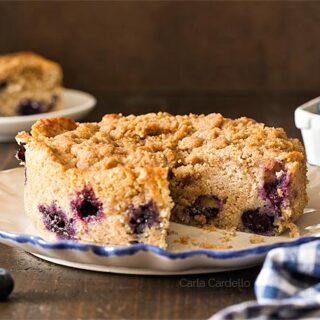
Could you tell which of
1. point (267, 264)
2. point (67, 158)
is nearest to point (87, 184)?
point (67, 158)

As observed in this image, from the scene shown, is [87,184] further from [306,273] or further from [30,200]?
[306,273]

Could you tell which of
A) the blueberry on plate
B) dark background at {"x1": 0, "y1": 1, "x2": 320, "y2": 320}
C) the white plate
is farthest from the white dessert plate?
dark background at {"x1": 0, "y1": 1, "x2": 320, "y2": 320}

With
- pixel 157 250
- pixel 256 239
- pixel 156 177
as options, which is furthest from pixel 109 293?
pixel 256 239

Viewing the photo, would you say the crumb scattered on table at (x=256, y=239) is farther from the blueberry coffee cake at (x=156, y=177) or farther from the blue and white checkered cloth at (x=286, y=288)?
the blue and white checkered cloth at (x=286, y=288)

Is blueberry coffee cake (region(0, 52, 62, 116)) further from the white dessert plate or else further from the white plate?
the white dessert plate

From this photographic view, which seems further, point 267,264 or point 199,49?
point 199,49

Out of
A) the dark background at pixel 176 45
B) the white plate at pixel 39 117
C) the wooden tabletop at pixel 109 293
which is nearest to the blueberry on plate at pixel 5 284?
the wooden tabletop at pixel 109 293

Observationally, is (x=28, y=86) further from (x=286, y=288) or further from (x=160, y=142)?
(x=286, y=288)
